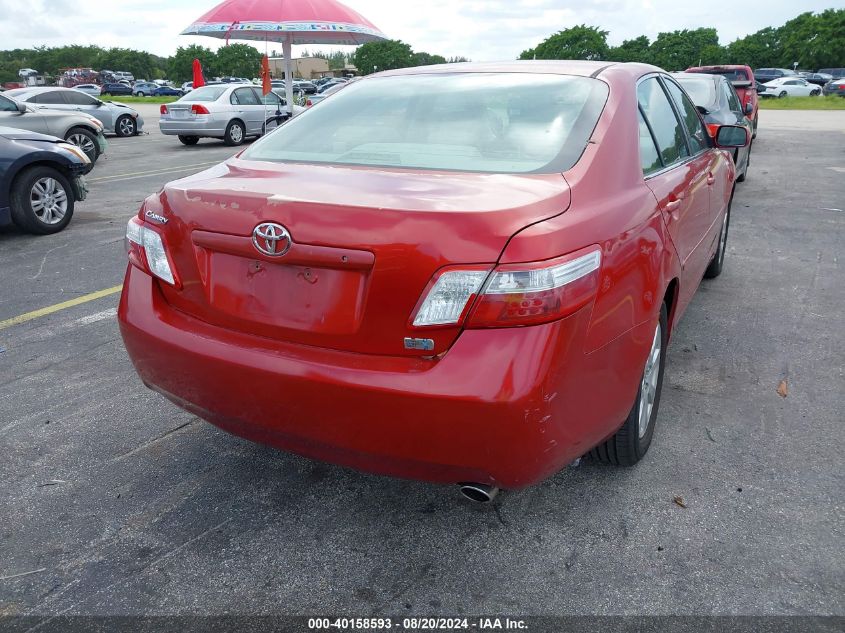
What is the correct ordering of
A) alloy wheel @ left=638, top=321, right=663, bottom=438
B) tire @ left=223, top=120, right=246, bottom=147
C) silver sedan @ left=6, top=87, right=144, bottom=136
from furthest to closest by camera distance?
tire @ left=223, top=120, right=246, bottom=147
silver sedan @ left=6, top=87, right=144, bottom=136
alloy wheel @ left=638, top=321, right=663, bottom=438

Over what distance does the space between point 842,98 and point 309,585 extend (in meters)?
43.8

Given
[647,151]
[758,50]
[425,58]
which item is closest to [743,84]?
[647,151]

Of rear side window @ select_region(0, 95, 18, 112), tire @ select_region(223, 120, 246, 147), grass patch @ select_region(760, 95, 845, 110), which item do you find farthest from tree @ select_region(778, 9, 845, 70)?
rear side window @ select_region(0, 95, 18, 112)

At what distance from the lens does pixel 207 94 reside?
17.8 m

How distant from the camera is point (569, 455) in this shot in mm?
→ 2287

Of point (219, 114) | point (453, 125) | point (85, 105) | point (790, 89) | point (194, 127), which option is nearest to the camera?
point (453, 125)

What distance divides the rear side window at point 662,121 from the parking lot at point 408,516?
122 cm

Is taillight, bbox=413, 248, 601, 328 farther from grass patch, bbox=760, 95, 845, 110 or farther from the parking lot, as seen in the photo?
grass patch, bbox=760, 95, 845, 110

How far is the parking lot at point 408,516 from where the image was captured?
230cm

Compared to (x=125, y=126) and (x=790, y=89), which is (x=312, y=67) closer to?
(x=790, y=89)

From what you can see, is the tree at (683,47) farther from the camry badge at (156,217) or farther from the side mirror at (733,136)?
the camry badge at (156,217)

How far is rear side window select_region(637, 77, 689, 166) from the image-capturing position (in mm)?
3316

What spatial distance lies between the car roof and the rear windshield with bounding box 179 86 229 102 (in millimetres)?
15390

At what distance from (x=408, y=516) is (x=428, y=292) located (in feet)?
3.47
